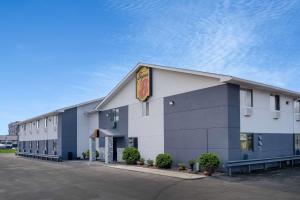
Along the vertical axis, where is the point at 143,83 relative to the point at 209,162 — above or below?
above

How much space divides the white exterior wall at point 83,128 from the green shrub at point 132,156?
10649mm

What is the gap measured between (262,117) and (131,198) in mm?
13545

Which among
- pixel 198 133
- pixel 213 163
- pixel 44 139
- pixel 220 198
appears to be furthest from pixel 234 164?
pixel 44 139

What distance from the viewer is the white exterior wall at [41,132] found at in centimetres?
3828

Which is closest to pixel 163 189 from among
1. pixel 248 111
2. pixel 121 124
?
pixel 248 111

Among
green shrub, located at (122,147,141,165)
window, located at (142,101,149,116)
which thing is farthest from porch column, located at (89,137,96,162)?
window, located at (142,101,149,116)

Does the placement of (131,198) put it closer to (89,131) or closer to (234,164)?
(234,164)

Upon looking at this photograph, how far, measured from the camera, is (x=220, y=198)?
471 inches

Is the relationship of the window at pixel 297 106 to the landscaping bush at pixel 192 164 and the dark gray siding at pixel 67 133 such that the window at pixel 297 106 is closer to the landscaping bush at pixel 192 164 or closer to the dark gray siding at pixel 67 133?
the landscaping bush at pixel 192 164

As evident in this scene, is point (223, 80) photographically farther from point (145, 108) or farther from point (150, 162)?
point (145, 108)

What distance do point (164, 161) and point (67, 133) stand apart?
16211mm

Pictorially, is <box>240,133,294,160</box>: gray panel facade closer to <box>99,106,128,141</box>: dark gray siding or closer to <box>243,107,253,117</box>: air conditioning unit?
<box>243,107,253,117</box>: air conditioning unit

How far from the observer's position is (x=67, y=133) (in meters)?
35.6

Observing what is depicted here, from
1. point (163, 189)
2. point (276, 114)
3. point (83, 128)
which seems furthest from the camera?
point (83, 128)
